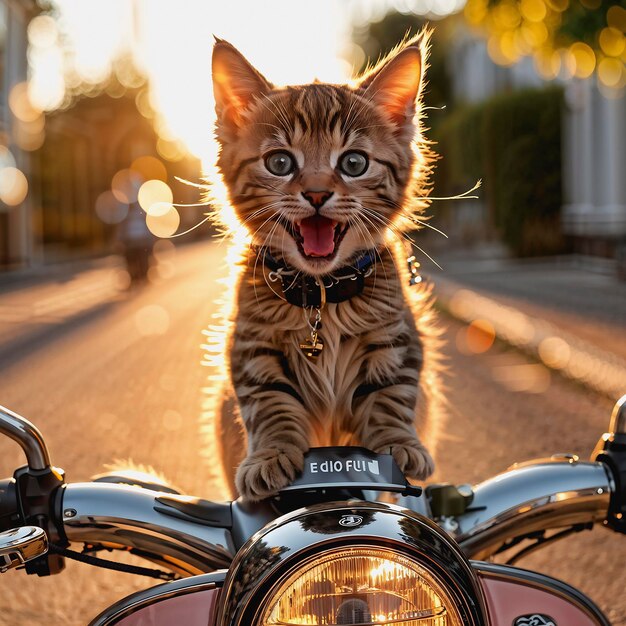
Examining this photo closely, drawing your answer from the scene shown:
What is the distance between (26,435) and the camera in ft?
5.08

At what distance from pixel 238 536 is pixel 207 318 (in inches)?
549

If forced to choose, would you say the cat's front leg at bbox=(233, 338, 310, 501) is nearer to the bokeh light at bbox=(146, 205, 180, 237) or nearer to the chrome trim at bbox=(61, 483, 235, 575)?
the chrome trim at bbox=(61, 483, 235, 575)

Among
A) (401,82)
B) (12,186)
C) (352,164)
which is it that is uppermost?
(12,186)

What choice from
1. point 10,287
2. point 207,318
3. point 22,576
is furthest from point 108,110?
point 22,576

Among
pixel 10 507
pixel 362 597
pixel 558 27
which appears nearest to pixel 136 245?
pixel 558 27

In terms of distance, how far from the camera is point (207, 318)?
15.5m

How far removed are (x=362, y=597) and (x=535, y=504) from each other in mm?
589

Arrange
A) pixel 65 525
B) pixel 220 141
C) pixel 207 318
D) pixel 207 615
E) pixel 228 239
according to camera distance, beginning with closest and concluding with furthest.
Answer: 1. pixel 207 615
2. pixel 65 525
3. pixel 220 141
4. pixel 228 239
5. pixel 207 318

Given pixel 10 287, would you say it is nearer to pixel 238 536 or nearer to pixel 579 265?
pixel 579 265

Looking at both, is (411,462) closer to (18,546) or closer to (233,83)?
(18,546)

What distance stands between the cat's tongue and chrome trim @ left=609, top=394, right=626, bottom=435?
0.66 m

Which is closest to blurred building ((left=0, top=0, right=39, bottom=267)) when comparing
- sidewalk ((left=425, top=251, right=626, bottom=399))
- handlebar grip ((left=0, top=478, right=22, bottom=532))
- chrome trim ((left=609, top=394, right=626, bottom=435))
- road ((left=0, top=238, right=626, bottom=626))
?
sidewalk ((left=425, top=251, right=626, bottom=399))

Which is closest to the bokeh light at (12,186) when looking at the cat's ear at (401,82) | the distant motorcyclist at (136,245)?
the distant motorcyclist at (136,245)

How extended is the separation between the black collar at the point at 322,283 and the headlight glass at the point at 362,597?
32.2 inches
